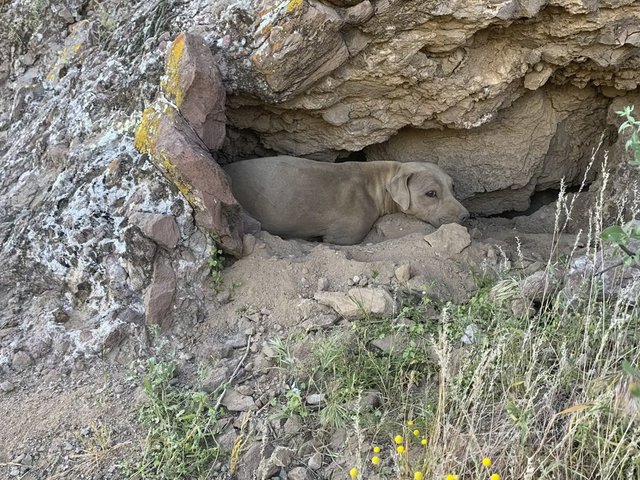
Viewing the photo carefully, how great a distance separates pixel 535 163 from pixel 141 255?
3.87 m

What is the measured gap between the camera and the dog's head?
221 inches

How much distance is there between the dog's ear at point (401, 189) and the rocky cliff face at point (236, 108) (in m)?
0.38

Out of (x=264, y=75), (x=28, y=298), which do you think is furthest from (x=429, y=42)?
(x=28, y=298)

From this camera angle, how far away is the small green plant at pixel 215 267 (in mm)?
4066

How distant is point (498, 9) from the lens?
418 centimetres

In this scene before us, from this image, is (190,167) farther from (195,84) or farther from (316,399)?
(316,399)

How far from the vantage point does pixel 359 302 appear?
12.3ft

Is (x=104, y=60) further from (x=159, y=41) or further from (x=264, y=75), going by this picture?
(x=264, y=75)

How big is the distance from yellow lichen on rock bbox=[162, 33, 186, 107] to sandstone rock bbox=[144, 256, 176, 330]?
1.10 metres

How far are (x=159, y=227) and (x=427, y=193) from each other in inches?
105

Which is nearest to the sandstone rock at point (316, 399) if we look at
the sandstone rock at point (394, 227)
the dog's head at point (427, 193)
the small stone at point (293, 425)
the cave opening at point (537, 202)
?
the small stone at point (293, 425)

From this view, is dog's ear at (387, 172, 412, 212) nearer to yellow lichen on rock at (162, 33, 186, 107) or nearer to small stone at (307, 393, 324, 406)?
yellow lichen on rock at (162, 33, 186, 107)

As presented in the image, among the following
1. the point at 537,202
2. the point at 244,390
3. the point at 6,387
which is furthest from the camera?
the point at 537,202

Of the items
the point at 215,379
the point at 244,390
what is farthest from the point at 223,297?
the point at 244,390
